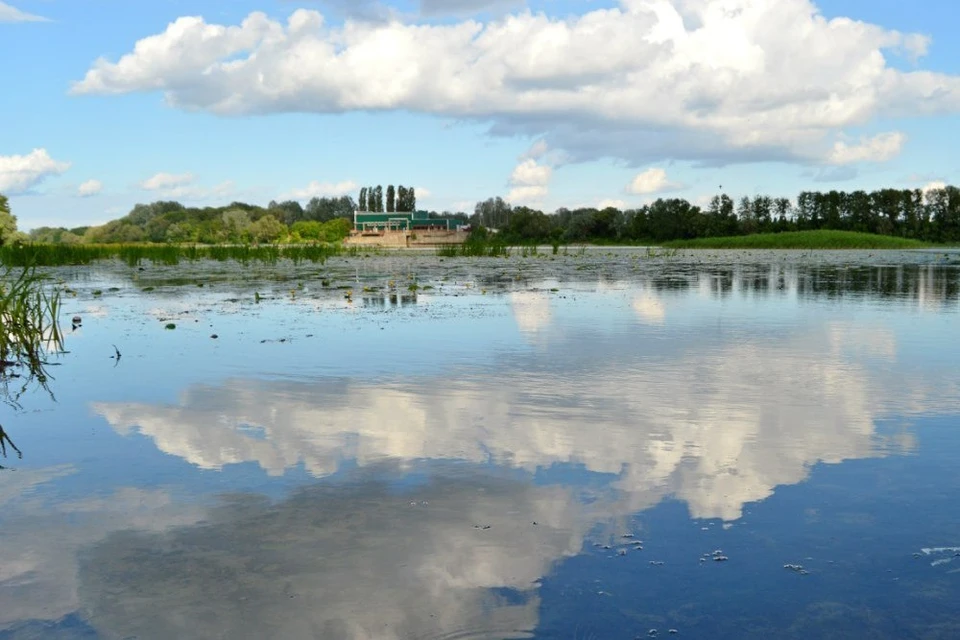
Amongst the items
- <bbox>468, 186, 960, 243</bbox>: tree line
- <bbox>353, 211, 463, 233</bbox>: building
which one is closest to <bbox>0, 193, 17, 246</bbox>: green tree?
<bbox>468, 186, 960, 243</bbox>: tree line

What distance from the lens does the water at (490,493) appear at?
9.25 feet

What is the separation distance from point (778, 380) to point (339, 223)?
134 meters

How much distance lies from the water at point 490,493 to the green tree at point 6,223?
48.7m

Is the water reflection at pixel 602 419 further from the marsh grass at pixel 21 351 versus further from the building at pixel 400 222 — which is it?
the building at pixel 400 222

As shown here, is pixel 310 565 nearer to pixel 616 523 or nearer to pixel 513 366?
pixel 616 523

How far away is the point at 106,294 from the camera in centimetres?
1777

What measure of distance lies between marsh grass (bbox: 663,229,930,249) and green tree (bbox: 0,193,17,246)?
52.1 metres

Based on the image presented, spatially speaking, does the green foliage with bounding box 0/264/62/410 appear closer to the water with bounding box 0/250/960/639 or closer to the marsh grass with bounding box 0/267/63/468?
the marsh grass with bounding box 0/267/63/468

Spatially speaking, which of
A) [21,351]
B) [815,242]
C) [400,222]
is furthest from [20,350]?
[400,222]

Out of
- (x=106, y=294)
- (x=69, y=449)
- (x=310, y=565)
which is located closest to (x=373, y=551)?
(x=310, y=565)

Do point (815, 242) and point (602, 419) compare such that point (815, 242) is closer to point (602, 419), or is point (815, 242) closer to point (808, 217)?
point (808, 217)

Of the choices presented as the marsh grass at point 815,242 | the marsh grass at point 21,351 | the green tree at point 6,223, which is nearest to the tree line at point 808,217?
the marsh grass at point 815,242

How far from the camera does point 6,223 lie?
177 feet

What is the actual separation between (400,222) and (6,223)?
94.4 meters
